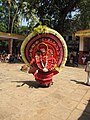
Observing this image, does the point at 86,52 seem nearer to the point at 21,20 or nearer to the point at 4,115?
the point at 21,20

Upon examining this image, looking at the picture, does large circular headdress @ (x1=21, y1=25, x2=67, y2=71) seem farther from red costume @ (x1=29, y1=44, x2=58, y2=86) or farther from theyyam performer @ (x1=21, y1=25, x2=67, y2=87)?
red costume @ (x1=29, y1=44, x2=58, y2=86)

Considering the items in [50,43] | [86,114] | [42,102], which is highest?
[50,43]

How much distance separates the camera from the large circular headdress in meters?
9.74

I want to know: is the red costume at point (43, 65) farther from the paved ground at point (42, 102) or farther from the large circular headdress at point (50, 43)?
the paved ground at point (42, 102)

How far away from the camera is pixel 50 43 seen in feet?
32.2

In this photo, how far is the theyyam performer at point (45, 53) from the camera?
9.55 m

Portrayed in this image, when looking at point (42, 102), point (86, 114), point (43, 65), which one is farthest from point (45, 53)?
point (86, 114)

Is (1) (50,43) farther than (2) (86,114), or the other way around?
(1) (50,43)

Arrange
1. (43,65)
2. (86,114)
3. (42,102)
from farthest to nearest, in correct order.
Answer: (43,65), (42,102), (86,114)

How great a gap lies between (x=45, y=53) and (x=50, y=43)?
0.52 metres

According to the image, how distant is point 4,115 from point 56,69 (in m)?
4.07

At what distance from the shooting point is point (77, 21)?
29406 millimetres

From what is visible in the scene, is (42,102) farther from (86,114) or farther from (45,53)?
(45,53)

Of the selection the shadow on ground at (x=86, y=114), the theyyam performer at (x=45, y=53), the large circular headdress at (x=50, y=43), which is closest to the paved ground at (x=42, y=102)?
the shadow on ground at (x=86, y=114)
